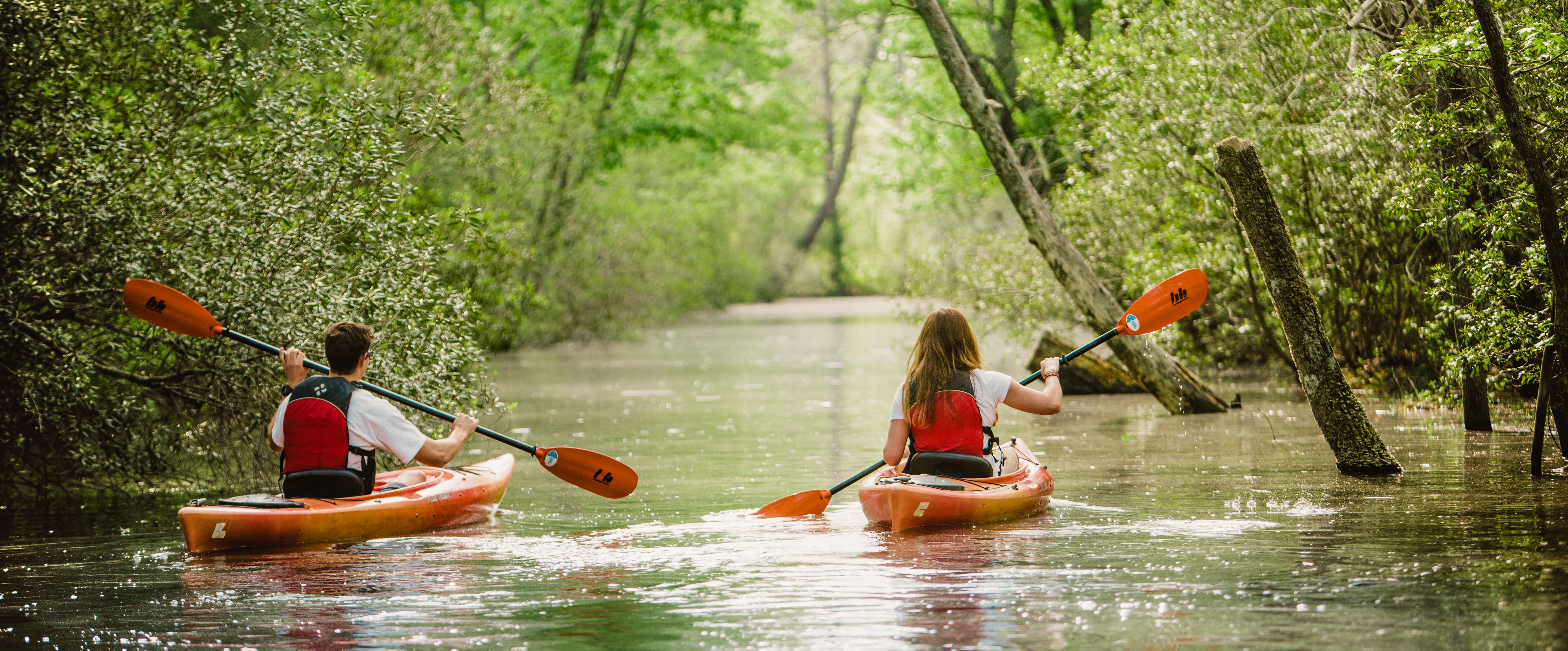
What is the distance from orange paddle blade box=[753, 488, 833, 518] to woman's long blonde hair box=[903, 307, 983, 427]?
92cm

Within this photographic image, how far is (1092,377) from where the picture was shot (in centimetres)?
1625

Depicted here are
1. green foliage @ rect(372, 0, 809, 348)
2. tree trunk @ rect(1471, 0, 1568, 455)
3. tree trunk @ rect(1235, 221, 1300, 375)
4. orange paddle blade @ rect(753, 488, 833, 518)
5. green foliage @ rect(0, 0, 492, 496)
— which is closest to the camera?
tree trunk @ rect(1471, 0, 1568, 455)

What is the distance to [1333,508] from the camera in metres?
Result: 7.41

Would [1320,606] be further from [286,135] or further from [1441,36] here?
[286,135]

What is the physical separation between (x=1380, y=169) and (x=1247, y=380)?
19.3 feet

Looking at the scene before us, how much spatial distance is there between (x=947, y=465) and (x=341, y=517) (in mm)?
2889

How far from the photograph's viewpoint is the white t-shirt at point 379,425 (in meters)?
6.84

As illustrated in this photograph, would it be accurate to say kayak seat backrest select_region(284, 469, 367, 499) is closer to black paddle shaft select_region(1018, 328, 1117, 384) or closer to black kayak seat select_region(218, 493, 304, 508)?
black kayak seat select_region(218, 493, 304, 508)

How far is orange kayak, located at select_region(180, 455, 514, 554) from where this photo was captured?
674 centimetres

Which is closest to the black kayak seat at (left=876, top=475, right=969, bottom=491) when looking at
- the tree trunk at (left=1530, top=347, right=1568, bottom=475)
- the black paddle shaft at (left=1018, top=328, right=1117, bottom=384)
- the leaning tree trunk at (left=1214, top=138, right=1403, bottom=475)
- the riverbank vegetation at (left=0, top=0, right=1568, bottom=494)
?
the black paddle shaft at (left=1018, top=328, right=1117, bottom=384)

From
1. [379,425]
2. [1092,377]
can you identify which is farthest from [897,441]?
[1092,377]

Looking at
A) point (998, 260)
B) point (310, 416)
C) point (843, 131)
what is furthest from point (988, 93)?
point (843, 131)

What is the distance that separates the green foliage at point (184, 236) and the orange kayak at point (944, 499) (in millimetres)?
3379

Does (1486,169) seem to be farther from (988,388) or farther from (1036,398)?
(988,388)
